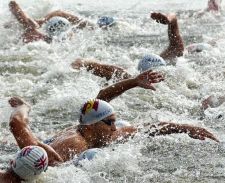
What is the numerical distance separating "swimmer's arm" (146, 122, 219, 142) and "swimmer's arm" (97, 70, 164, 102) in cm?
46

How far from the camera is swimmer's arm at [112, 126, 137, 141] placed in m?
7.55

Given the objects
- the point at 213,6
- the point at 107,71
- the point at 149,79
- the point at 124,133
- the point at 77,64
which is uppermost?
the point at 149,79

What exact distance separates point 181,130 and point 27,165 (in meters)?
1.76

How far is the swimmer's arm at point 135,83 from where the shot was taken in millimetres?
7434

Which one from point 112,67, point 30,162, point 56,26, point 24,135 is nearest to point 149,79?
point 24,135

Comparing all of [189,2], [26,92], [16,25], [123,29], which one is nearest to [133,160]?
[26,92]

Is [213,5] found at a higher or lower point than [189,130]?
lower

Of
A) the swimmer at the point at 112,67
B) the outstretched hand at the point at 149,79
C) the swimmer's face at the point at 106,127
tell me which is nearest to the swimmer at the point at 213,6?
the swimmer at the point at 112,67

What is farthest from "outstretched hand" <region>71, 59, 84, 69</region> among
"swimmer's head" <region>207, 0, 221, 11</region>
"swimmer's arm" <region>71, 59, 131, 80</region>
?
"swimmer's head" <region>207, 0, 221, 11</region>

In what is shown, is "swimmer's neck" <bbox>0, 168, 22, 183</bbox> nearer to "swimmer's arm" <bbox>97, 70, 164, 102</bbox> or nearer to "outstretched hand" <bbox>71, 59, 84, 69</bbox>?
"swimmer's arm" <bbox>97, 70, 164, 102</bbox>

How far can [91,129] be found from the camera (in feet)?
24.7

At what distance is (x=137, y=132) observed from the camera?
768 cm

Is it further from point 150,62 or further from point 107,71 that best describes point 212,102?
point 107,71

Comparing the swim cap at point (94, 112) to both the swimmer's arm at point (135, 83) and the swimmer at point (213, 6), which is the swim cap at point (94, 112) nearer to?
the swimmer's arm at point (135, 83)
